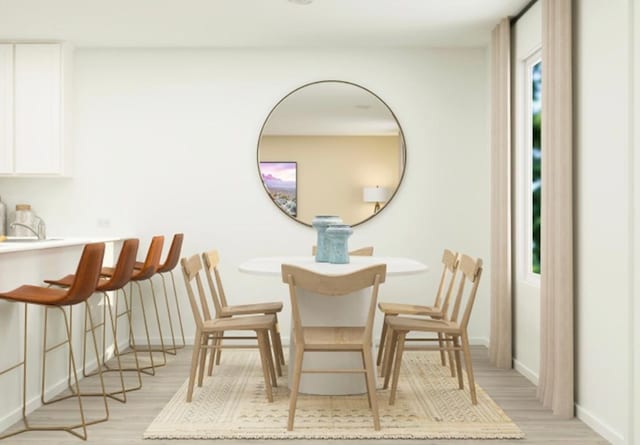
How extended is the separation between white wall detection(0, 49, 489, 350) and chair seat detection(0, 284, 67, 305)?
244 centimetres

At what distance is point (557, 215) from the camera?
3.96 meters

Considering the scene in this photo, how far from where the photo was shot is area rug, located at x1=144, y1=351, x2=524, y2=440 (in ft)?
11.7

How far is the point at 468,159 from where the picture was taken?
6051mm

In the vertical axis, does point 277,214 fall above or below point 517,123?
below

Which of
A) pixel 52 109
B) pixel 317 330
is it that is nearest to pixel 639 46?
pixel 317 330

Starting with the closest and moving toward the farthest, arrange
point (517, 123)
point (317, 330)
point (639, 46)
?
point (639, 46) < point (317, 330) < point (517, 123)

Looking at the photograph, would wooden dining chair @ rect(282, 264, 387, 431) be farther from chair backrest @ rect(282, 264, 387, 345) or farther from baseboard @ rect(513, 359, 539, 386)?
baseboard @ rect(513, 359, 539, 386)

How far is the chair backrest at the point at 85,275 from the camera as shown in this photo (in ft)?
11.5

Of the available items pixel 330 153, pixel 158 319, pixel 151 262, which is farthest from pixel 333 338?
pixel 330 153

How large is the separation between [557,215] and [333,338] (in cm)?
146

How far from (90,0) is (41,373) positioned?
2495 millimetres

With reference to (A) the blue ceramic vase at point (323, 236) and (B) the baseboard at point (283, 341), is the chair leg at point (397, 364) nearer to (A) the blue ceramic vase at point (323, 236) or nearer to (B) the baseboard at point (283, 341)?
(A) the blue ceramic vase at point (323, 236)

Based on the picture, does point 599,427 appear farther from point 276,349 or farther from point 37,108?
point 37,108

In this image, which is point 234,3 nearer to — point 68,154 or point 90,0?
point 90,0
